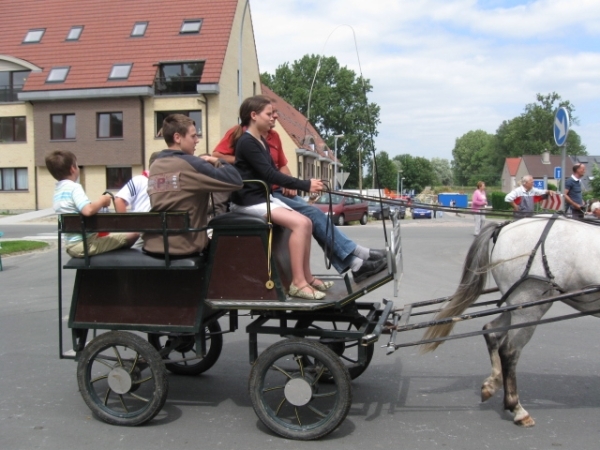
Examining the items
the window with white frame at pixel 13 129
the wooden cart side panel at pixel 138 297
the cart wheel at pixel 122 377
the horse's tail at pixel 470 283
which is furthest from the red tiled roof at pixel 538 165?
the cart wheel at pixel 122 377

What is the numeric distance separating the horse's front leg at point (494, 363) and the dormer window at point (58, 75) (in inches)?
1277

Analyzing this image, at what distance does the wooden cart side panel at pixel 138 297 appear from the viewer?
4406 millimetres

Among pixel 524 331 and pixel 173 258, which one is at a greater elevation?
pixel 173 258

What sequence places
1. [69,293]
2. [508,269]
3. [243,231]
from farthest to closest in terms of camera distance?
[69,293]
[508,269]
[243,231]

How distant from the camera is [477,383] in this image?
5277 millimetres

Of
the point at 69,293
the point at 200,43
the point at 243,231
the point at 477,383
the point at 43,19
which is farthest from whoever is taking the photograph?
the point at 43,19

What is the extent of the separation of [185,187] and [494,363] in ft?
8.82

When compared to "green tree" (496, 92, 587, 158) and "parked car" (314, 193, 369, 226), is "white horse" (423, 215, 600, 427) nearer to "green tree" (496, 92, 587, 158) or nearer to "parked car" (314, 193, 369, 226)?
"parked car" (314, 193, 369, 226)

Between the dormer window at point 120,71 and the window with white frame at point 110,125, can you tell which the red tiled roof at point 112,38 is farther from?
the window with white frame at point 110,125

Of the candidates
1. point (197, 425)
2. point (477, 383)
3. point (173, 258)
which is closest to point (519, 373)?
point (477, 383)

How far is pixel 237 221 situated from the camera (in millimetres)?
4250

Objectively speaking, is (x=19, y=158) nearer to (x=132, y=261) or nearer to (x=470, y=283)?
(x=132, y=261)

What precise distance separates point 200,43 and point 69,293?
25398 millimetres

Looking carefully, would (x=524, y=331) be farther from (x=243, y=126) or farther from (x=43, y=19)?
(x=43, y=19)
